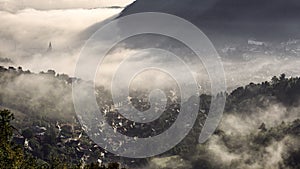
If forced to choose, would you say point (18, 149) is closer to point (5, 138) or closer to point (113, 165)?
point (5, 138)

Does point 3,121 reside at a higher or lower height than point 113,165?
higher

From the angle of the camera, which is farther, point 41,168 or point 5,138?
point 41,168

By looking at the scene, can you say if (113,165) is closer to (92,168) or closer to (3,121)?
(92,168)

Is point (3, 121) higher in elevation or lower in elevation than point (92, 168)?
higher

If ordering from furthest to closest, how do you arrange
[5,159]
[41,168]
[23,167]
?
[41,168] < [23,167] < [5,159]

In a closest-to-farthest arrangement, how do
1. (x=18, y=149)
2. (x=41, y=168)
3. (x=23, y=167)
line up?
1. (x=18, y=149)
2. (x=23, y=167)
3. (x=41, y=168)

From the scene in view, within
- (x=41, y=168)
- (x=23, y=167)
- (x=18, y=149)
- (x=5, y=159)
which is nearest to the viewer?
(x=5, y=159)

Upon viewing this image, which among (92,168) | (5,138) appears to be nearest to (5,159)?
(5,138)

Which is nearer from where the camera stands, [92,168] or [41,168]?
[92,168]
